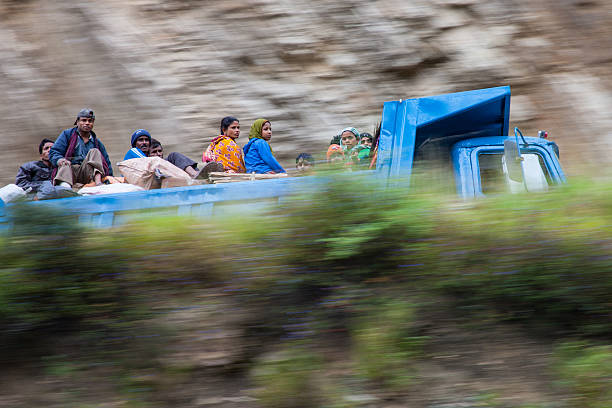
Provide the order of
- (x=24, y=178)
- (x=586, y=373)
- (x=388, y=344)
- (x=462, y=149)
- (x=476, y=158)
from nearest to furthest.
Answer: (x=586, y=373), (x=388, y=344), (x=476, y=158), (x=462, y=149), (x=24, y=178)

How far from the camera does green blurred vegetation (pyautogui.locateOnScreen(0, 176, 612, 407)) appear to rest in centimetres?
347

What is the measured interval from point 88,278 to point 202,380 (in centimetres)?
92

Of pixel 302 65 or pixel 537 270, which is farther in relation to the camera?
pixel 302 65

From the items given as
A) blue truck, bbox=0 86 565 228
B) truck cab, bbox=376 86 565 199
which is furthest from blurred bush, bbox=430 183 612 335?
truck cab, bbox=376 86 565 199

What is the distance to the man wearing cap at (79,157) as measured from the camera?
6.74 metres

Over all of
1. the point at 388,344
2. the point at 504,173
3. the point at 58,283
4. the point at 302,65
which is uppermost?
the point at 302,65

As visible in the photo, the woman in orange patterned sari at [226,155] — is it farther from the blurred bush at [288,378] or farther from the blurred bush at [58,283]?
the blurred bush at [288,378]

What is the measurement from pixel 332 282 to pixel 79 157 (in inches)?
197

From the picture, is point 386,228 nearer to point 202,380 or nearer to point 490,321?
point 490,321

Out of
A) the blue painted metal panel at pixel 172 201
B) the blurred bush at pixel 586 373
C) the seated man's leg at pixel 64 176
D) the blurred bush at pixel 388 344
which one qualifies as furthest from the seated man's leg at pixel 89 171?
the blurred bush at pixel 586 373

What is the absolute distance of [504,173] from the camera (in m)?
5.54

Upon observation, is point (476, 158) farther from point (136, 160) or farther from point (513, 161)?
point (136, 160)

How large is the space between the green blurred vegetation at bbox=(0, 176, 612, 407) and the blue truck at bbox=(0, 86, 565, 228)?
127cm

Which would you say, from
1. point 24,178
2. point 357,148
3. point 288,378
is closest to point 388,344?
point 288,378
